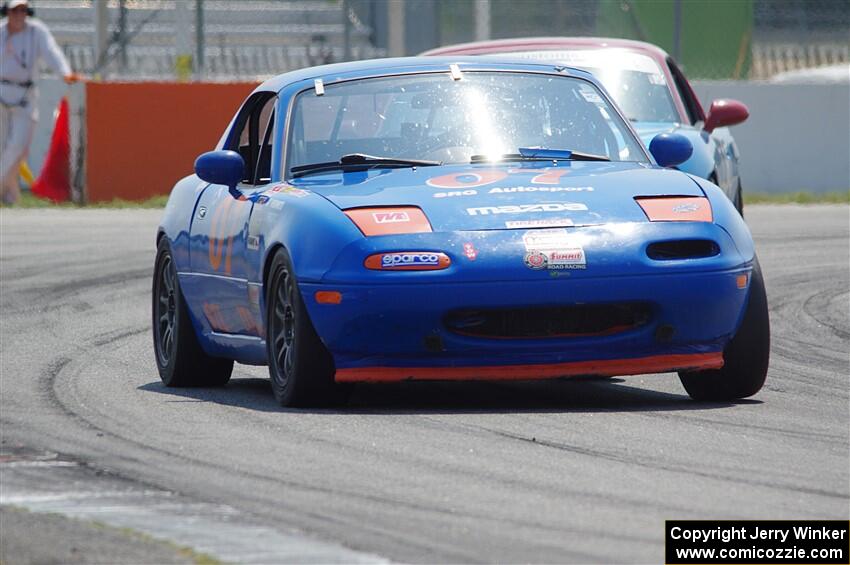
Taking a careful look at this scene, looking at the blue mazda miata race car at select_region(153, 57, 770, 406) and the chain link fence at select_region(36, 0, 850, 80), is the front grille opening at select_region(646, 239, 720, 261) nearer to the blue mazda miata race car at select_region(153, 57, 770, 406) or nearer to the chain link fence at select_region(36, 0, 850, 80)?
the blue mazda miata race car at select_region(153, 57, 770, 406)

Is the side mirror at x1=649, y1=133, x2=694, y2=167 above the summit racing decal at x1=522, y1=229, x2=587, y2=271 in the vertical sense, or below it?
above

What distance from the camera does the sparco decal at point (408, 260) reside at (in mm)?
Answer: 6762

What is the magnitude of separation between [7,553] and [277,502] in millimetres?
810

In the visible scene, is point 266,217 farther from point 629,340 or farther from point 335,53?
point 335,53

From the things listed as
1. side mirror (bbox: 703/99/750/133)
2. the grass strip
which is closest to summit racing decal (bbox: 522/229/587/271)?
side mirror (bbox: 703/99/750/133)

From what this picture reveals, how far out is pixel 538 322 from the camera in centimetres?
690

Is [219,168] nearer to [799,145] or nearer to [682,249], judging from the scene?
[682,249]

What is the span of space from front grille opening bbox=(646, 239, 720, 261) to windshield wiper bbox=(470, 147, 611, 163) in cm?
104

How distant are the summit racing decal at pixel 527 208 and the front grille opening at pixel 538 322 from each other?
351mm

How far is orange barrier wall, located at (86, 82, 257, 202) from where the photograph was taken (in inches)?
781

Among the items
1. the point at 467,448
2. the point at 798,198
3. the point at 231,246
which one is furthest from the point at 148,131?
the point at 467,448

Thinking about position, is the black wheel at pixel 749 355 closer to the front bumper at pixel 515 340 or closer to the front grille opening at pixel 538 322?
the front bumper at pixel 515 340

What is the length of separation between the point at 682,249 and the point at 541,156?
107 centimetres

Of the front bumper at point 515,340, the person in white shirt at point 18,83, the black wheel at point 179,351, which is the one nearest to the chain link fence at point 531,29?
the person in white shirt at point 18,83
